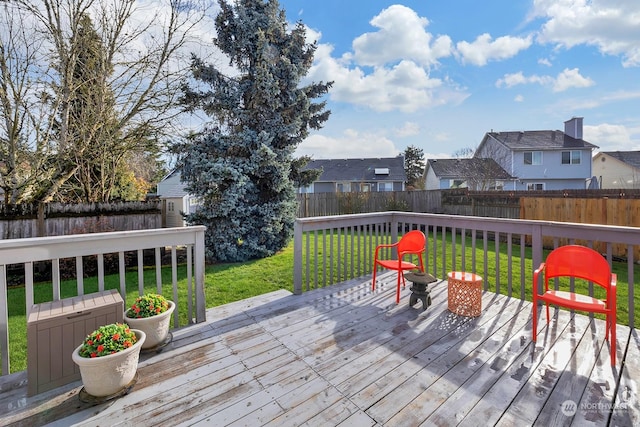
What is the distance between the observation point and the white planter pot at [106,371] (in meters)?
1.70

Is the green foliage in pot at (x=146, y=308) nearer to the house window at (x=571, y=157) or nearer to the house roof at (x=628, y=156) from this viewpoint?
the house window at (x=571, y=157)

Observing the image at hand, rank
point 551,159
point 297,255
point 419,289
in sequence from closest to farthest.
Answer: point 419,289, point 297,255, point 551,159

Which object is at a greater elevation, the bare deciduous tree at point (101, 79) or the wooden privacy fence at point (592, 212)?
the bare deciduous tree at point (101, 79)

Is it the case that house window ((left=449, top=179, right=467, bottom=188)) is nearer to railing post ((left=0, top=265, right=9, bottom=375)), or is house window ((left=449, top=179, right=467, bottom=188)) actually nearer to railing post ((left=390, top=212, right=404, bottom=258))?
railing post ((left=390, top=212, right=404, bottom=258))

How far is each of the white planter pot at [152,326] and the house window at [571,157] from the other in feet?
78.3

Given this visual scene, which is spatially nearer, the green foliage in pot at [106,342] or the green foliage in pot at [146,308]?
the green foliage in pot at [106,342]

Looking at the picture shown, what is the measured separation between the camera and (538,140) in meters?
19.5

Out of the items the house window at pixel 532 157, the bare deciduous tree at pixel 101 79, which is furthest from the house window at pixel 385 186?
the bare deciduous tree at pixel 101 79

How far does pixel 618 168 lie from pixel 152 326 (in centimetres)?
3534

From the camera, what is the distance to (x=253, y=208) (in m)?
6.98

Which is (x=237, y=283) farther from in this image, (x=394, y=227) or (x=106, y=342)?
(x=106, y=342)

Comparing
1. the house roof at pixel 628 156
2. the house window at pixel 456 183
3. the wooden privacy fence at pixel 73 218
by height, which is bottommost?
the wooden privacy fence at pixel 73 218

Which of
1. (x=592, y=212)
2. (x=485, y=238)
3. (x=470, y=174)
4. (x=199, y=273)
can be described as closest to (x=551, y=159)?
(x=470, y=174)

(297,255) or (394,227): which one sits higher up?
(394,227)
